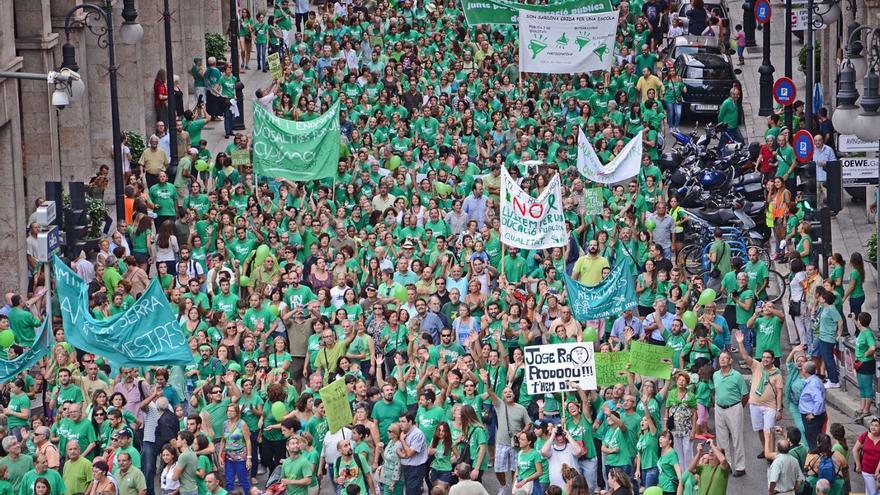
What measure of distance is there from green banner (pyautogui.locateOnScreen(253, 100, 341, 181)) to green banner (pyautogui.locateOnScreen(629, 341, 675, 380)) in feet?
32.2

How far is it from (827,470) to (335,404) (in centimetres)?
515

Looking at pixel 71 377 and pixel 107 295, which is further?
pixel 107 295

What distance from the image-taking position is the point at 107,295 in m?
28.8

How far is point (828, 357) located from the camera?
1059 inches

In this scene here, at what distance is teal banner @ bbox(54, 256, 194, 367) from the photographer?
24.5 meters

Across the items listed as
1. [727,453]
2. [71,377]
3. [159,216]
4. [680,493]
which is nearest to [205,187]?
[159,216]

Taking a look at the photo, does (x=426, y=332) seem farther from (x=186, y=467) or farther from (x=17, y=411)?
(x=17, y=411)

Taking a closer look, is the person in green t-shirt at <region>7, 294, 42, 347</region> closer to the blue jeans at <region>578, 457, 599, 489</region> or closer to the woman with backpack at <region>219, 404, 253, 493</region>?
the woman with backpack at <region>219, 404, 253, 493</region>

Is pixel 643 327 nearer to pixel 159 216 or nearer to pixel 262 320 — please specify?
pixel 262 320

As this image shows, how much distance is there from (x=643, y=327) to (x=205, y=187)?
11179 millimetres

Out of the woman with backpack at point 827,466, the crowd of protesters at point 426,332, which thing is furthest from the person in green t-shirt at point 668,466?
the woman with backpack at point 827,466

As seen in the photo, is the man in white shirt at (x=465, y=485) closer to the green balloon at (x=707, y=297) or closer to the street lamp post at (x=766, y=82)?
the green balloon at (x=707, y=297)

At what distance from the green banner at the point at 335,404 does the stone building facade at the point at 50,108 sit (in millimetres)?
11483

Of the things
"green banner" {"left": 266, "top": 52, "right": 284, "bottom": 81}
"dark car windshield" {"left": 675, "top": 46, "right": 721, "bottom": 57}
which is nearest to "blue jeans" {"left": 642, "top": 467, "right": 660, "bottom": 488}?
"green banner" {"left": 266, "top": 52, "right": 284, "bottom": 81}
